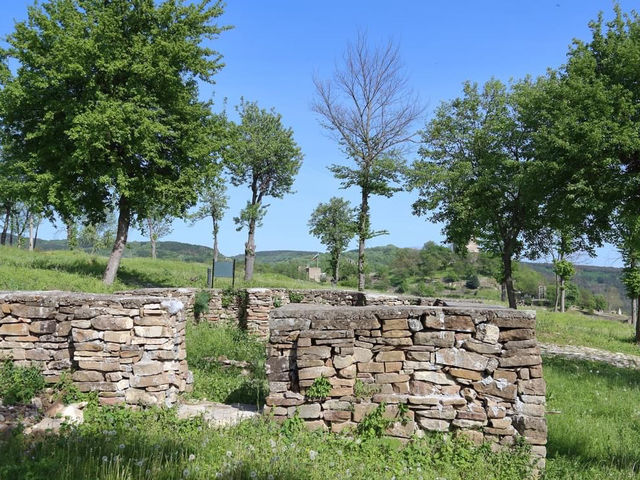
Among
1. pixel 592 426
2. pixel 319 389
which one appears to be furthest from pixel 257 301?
pixel 592 426

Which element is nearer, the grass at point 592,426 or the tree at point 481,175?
the grass at point 592,426

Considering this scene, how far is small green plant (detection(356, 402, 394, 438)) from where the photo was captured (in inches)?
200

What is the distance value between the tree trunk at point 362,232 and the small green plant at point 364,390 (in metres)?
15.6

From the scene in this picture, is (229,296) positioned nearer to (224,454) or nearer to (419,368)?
(419,368)

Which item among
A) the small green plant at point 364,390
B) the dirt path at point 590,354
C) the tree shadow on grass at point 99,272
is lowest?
the dirt path at point 590,354

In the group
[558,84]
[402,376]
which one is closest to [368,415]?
[402,376]

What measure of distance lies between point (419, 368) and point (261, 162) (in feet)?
90.8

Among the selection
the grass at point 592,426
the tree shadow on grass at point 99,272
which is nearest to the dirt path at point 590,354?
the grass at point 592,426

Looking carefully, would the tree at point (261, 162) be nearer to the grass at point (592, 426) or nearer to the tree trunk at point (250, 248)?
the tree trunk at point (250, 248)

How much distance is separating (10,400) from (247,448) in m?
3.15

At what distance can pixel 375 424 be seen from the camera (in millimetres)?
5078

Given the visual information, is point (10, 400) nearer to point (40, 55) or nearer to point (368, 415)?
point (368, 415)

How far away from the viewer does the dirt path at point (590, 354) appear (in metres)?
14.5

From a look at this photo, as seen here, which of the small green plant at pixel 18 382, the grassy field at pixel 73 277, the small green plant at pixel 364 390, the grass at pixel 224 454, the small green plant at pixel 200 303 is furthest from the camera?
the grassy field at pixel 73 277
